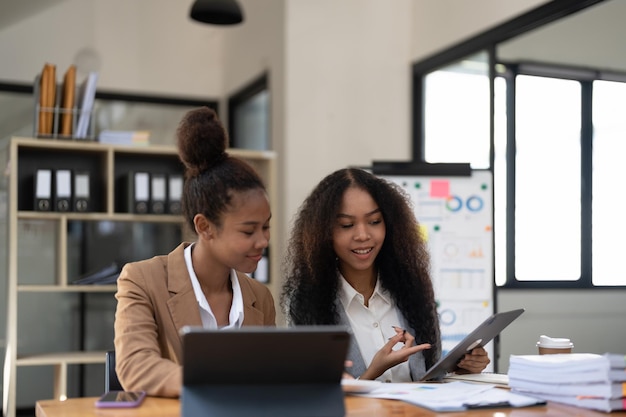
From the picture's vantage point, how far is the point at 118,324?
1858 millimetres

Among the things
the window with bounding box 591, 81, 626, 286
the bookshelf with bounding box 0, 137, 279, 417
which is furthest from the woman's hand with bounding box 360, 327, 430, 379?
the window with bounding box 591, 81, 626, 286

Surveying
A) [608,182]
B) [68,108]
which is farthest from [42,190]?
[608,182]

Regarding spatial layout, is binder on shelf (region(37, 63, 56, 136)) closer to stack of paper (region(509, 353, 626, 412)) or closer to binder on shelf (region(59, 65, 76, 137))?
binder on shelf (region(59, 65, 76, 137))

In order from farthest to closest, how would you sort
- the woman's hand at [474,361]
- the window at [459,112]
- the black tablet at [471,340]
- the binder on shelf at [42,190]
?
the window at [459,112] → the binder on shelf at [42,190] → the woman's hand at [474,361] → the black tablet at [471,340]

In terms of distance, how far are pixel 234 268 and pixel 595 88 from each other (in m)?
2.69

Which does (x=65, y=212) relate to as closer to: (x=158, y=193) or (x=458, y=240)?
(x=158, y=193)

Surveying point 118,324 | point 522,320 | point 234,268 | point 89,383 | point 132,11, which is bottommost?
point 89,383

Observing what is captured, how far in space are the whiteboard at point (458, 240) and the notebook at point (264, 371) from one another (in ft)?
8.59

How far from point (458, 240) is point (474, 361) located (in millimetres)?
2031

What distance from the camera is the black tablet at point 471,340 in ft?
6.19

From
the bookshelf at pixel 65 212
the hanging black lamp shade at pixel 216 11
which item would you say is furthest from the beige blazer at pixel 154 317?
the hanging black lamp shade at pixel 216 11

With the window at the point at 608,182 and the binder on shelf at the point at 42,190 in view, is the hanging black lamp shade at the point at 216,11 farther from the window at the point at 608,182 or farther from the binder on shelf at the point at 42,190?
the window at the point at 608,182

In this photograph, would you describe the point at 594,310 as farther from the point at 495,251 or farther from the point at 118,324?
the point at 118,324

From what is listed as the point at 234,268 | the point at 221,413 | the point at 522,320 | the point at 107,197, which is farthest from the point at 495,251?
the point at 221,413
